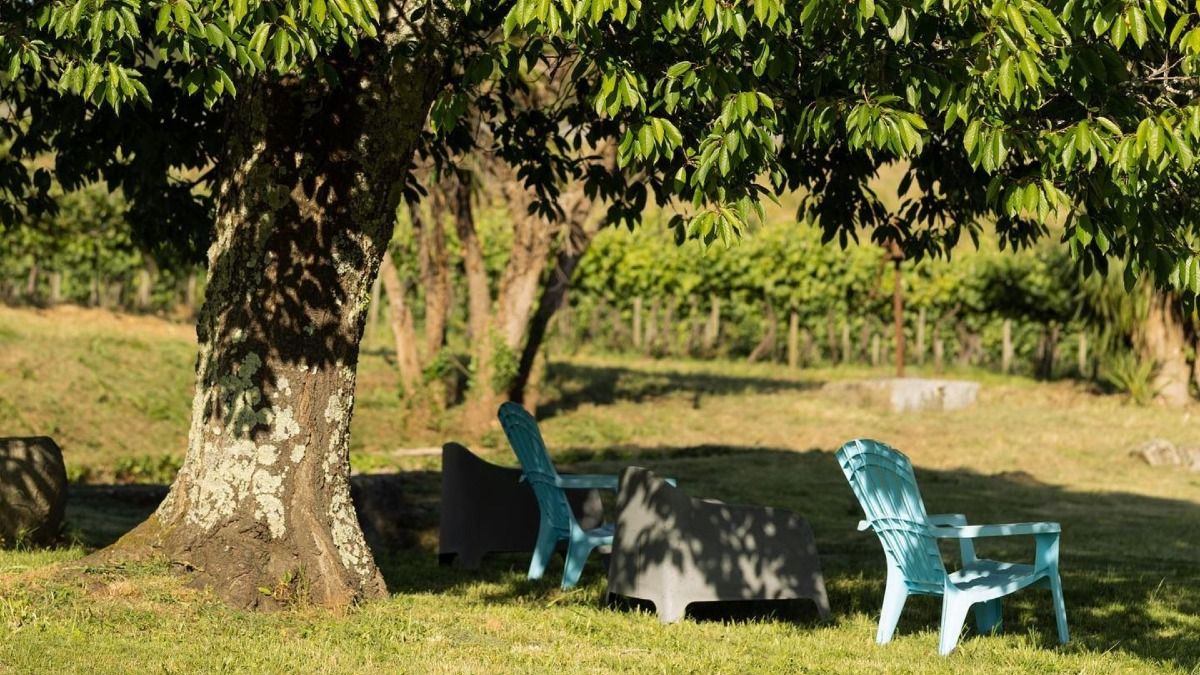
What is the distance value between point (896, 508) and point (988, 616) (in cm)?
102

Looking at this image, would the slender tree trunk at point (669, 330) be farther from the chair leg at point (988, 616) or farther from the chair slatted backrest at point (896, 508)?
the chair slatted backrest at point (896, 508)

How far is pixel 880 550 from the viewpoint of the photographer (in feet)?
36.4

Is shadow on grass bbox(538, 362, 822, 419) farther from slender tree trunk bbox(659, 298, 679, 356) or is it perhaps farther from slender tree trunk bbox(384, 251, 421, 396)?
slender tree trunk bbox(659, 298, 679, 356)

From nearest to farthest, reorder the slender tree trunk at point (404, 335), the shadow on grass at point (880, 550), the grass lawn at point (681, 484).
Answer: the grass lawn at point (681, 484), the shadow on grass at point (880, 550), the slender tree trunk at point (404, 335)

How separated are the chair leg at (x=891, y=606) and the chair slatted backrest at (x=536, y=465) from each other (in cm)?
244

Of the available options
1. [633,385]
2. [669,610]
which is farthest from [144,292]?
[669,610]

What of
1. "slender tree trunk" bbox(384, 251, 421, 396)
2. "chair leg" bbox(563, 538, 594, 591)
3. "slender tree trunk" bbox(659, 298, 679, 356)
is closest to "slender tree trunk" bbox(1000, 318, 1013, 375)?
"slender tree trunk" bbox(659, 298, 679, 356)

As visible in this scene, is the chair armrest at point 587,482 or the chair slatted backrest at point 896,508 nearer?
the chair slatted backrest at point 896,508

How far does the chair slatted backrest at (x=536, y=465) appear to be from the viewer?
914 centimetres

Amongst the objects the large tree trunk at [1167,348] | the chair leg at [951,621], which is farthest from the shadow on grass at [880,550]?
the large tree trunk at [1167,348]

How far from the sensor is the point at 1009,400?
2455 cm

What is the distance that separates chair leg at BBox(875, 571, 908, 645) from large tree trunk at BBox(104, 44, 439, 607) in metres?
2.57

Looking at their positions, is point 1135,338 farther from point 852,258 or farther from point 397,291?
point 397,291

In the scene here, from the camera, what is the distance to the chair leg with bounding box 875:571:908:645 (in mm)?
7215
